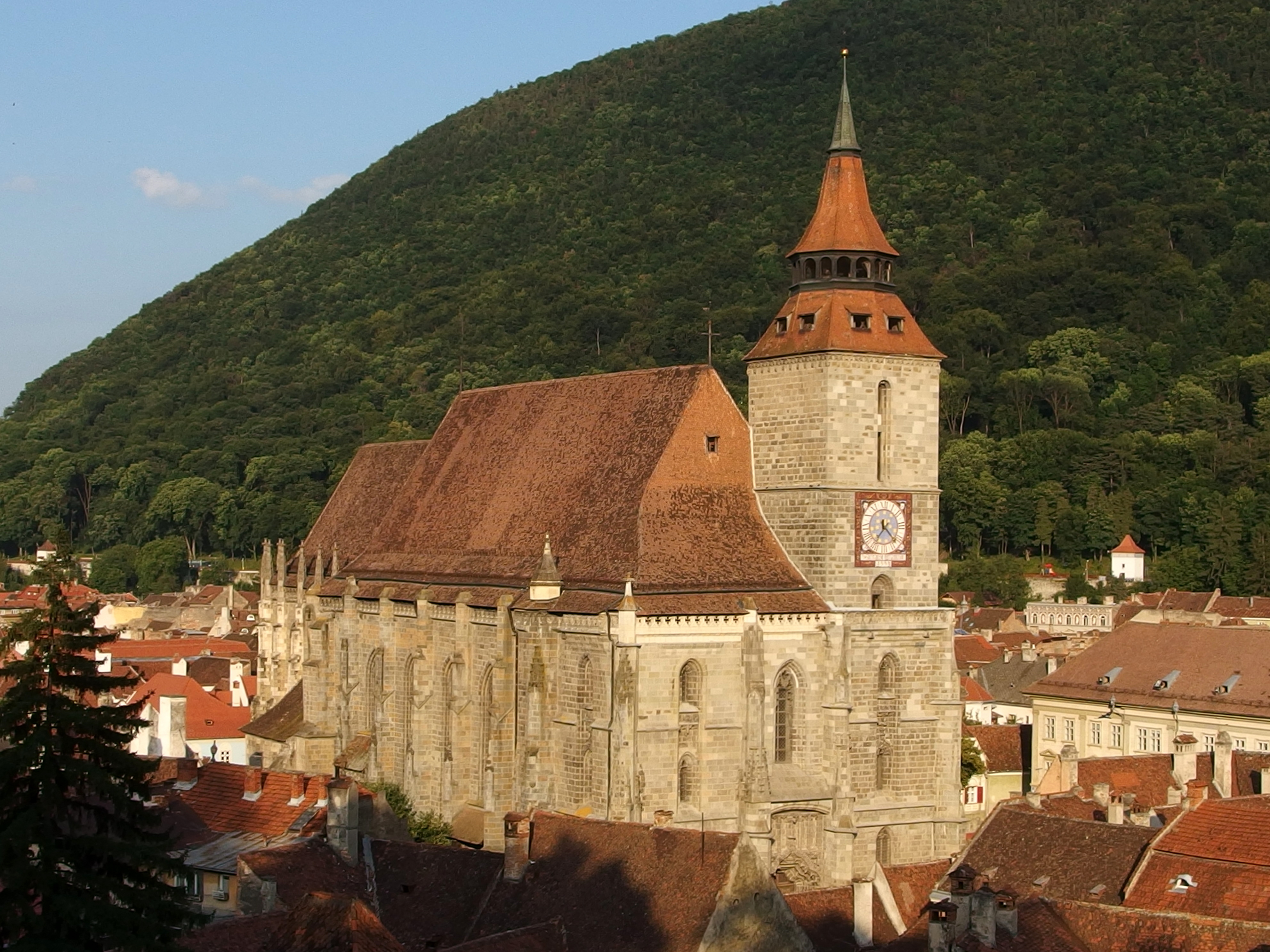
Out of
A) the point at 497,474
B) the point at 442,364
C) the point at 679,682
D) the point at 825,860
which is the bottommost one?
the point at 825,860

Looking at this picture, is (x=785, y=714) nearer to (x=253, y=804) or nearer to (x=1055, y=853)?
(x=1055, y=853)

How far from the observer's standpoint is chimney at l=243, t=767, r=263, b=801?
1740 inches

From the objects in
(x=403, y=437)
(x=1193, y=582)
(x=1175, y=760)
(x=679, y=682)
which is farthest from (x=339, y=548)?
(x=403, y=437)

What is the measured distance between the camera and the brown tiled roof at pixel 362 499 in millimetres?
67188

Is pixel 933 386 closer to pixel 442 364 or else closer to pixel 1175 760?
pixel 1175 760

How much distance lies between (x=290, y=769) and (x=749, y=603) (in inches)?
839

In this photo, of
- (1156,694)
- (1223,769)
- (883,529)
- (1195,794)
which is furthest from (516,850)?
(1156,694)

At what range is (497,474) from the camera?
58.9 metres

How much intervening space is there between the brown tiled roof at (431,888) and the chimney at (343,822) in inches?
28.8

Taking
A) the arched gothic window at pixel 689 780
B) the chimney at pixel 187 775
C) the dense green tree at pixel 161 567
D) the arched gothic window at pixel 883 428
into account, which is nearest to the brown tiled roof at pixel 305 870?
the chimney at pixel 187 775

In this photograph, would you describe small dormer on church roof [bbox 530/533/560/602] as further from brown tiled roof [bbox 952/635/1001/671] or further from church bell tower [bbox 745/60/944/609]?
brown tiled roof [bbox 952/635/1001/671]

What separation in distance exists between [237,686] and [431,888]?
49747 millimetres

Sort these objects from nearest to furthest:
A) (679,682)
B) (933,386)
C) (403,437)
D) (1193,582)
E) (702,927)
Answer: (702,927), (679,682), (933,386), (1193,582), (403,437)

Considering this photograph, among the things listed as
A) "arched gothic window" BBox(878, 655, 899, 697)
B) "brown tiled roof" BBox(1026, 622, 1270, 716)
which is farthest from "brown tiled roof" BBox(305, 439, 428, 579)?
"brown tiled roof" BBox(1026, 622, 1270, 716)
